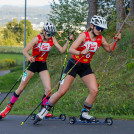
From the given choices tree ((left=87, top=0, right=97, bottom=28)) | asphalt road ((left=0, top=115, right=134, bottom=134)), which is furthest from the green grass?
asphalt road ((left=0, top=115, right=134, bottom=134))

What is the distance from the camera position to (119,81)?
428 inches

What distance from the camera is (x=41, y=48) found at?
281 inches

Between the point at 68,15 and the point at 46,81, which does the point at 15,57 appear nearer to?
the point at 68,15

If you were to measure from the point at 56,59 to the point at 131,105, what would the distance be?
15.1 meters

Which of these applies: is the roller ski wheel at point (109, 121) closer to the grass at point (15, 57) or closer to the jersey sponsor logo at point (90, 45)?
the jersey sponsor logo at point (90, 45)

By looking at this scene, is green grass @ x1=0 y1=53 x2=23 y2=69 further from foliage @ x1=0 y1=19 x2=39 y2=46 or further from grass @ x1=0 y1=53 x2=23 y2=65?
foliage @ x1=0 y1=19 x2=39 y2=46

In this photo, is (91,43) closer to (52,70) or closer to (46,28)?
(46,28)

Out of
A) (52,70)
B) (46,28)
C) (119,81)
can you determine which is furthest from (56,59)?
(46,28)

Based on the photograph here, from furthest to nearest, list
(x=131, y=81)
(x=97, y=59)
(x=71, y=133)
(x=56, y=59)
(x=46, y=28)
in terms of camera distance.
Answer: (x=56, y=59) < (x=97, y=59) < (x=131, y=81) < (x=46, y=28) < (x=71, y=133)

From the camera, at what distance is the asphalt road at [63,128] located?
5910 mm

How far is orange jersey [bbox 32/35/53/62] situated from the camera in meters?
7.10

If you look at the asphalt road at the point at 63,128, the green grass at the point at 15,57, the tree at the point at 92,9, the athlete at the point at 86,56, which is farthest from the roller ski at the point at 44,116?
the green grass at the point at 15,57

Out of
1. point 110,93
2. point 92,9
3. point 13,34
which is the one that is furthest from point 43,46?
point 13,34

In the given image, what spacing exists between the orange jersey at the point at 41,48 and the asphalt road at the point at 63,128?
1502 millimetres
